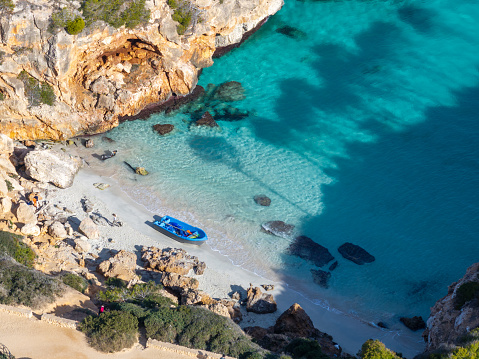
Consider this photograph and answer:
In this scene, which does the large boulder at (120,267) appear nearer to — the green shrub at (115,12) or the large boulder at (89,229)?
the large boulder at (89,229)

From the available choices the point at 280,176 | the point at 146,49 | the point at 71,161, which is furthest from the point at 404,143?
the point at 71,161

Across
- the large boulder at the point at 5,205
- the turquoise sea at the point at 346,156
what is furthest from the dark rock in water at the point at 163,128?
the large boulder at the point at 5,205

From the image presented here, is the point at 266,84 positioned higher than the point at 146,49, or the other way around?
the point at 146,49

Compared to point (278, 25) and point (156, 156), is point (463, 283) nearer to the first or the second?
point (156, 156)

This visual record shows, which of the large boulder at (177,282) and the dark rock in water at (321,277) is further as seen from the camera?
the dark rock in water at (321,277)

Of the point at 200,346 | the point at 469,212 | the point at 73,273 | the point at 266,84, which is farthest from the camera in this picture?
the point at 266,84

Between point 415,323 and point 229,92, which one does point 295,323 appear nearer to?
point 415,323
